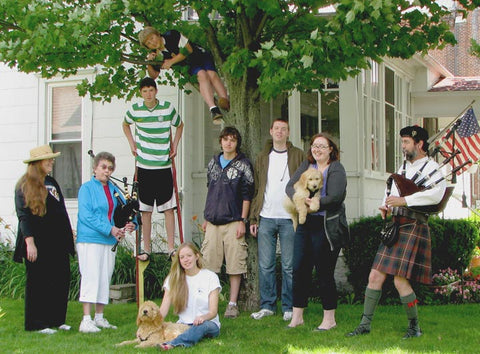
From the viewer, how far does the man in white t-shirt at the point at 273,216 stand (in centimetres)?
674

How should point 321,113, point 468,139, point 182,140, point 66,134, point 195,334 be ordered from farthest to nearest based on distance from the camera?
point 468,139
point 66,134
point 321,113
point 182,140
point 195,334

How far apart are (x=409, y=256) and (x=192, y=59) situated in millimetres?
3354

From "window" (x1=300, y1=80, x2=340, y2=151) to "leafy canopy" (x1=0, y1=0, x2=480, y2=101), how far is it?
247 centimetres

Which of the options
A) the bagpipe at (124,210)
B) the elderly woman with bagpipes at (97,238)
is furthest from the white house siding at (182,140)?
the elderly woman with bagpipes at (97,238)

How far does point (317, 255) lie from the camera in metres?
6.10

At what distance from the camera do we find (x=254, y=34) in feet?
23.7

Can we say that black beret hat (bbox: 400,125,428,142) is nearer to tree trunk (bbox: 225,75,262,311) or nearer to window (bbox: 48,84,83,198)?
tree trunk (bbox: 225,75,262,311)

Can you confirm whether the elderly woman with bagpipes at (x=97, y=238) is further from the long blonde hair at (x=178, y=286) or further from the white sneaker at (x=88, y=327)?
the long blonde hair at (x=178, y=286)

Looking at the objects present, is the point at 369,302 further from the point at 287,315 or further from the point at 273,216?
the point at 273,216

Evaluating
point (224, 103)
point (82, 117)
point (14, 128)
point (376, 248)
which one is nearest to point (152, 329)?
point (224, 103)

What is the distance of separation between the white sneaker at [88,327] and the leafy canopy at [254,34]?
2.70 meters

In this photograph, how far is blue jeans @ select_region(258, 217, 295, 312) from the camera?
6738 millimetres

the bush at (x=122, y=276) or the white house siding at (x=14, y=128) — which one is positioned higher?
the white house siding at (x=14, y=128)

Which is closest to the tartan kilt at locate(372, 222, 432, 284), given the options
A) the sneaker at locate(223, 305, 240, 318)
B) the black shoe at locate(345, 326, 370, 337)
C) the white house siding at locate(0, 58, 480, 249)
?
the black shoe at locate(345, 326, 370, 337)
